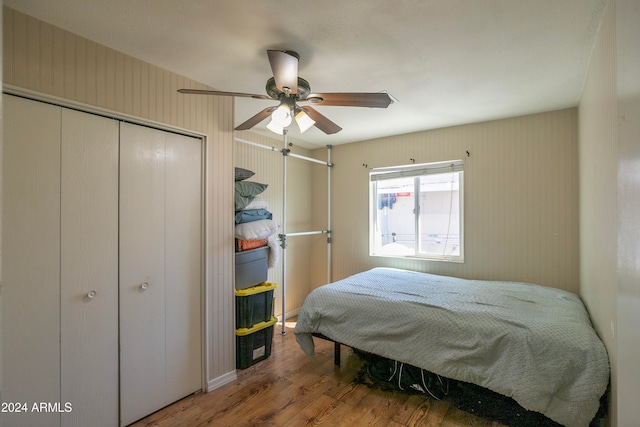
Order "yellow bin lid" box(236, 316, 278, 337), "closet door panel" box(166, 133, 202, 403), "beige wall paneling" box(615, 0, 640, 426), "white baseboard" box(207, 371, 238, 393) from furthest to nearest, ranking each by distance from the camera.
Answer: "yellow bin lid" box(236, 316, 278, 337) < "white baseboard" box(207, 371, 238, 393) < "closet door panel" box(166, 133, 202, 403) < "beige wall paneling" box(615, 0, 640, 426)

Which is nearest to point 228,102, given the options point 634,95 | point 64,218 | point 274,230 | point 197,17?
point 197,17

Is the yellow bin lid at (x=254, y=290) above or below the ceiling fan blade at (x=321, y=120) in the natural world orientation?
below

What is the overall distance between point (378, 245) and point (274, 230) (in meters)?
1.67

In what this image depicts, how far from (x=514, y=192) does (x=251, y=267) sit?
2.76 metres

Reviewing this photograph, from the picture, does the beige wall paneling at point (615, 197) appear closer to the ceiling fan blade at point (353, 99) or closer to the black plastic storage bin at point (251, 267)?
the ceiling fan blade at point (353, 99)

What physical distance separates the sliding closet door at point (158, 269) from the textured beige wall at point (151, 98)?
116mm

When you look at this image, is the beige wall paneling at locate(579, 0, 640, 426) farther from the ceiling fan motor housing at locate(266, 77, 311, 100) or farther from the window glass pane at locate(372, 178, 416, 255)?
the window glass pane at locate(372, 178, 416, 255)

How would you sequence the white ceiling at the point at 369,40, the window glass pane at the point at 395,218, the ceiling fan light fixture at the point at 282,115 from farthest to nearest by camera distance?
the window glass pane at the point at 395,218 → the ceiling fan light fixture at the point at 282,115 → the white ceiling at the point at 369,40

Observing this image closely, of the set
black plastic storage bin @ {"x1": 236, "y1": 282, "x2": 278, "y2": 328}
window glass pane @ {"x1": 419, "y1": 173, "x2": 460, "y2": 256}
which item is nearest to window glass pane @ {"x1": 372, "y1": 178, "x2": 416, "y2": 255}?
window glass pane @ {"x1": 419, "y1": 173, "x2": 460, "y2": 256}

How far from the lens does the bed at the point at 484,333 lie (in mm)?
1741

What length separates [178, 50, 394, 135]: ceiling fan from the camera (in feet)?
5.65

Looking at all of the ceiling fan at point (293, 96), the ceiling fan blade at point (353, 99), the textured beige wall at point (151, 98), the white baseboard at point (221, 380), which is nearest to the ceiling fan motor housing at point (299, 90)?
the ceiling fan at point (293, 96)

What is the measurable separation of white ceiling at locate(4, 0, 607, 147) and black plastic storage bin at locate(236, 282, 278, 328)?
1.80 metres

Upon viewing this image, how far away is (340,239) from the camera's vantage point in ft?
14.1
